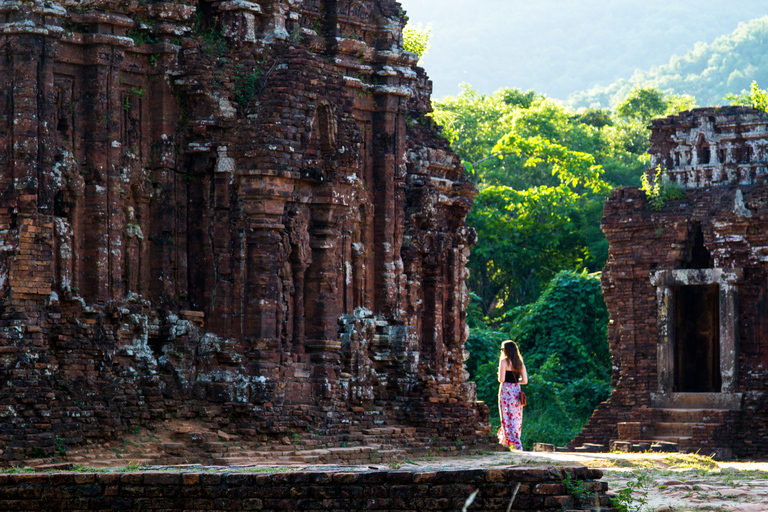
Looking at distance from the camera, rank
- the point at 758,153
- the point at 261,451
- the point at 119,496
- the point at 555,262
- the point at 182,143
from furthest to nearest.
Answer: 1. the point at 555,262
2. the point at 758,153
3. the point at 182,143
4. the point at 261,451
5. the point at 119,496

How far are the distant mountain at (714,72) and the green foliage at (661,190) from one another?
298 ft

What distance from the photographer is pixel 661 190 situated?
2289 cm

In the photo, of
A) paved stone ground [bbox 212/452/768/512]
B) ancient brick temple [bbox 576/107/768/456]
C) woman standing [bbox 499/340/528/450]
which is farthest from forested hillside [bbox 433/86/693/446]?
paved stone ground [bbox 212/452/768/512]

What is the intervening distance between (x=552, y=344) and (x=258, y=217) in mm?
15482

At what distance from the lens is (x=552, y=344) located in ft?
98.5

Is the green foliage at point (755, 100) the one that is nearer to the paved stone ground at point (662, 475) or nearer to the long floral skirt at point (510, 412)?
the paved stone ground at point (662, 475)

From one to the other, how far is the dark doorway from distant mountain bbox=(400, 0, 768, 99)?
479 ft

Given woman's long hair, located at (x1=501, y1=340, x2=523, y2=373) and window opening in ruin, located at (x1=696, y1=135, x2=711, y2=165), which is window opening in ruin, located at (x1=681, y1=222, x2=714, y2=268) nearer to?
window opening in ruin, located at (x1=696, y1=135, x2=711, y2=165)

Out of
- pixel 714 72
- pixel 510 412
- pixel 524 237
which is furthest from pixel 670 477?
pixel 714 72

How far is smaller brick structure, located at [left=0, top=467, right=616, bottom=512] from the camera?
893 centimetres

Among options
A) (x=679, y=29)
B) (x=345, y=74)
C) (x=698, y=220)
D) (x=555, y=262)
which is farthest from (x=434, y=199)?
(x=679, y=29)

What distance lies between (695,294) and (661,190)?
194cm

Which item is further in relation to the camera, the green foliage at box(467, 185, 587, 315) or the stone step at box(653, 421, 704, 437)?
the green foliage at box(467, 185, 587, 315)

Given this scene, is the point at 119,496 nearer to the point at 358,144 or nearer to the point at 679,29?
the point at 358,144
